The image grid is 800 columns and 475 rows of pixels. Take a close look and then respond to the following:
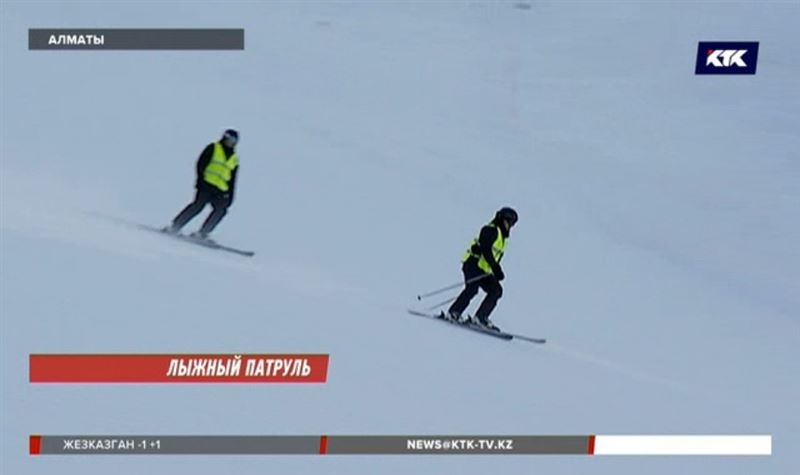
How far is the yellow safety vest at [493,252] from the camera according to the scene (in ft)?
11.3

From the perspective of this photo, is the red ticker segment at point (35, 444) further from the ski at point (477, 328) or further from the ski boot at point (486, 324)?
the ski boot at point (486, 324)

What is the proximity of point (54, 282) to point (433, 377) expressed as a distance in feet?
4.41

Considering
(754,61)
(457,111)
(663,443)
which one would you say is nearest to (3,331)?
(457,111)

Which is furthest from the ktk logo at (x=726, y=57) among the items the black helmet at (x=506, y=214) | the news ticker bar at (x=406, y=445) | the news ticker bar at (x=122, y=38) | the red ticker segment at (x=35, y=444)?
the red ticker segment at (x=35, y=444)

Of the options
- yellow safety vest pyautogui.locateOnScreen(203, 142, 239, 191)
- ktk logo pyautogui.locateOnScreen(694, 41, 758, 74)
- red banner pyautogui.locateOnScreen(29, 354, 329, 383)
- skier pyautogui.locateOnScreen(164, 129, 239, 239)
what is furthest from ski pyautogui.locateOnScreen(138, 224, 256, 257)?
ktk logo pyautogui.locateOnScreen(694, 41, 758, 74)

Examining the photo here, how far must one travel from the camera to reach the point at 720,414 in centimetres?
361

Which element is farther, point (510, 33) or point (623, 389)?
point (623, 389)

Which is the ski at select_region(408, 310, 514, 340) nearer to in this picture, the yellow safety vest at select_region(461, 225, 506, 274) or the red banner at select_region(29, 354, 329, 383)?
the yellow safety vest at select_region(461, 225, 506, 274)

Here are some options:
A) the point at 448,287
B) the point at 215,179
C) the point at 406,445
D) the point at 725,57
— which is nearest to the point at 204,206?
the point at 215,179

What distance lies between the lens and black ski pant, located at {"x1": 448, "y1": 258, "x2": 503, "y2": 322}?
11.3ft

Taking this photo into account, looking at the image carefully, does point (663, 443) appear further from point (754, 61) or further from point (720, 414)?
point (754, 61)

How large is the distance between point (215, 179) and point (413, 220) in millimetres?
684

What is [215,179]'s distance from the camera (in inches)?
132

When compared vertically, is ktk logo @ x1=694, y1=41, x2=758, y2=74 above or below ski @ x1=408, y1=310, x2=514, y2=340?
above
